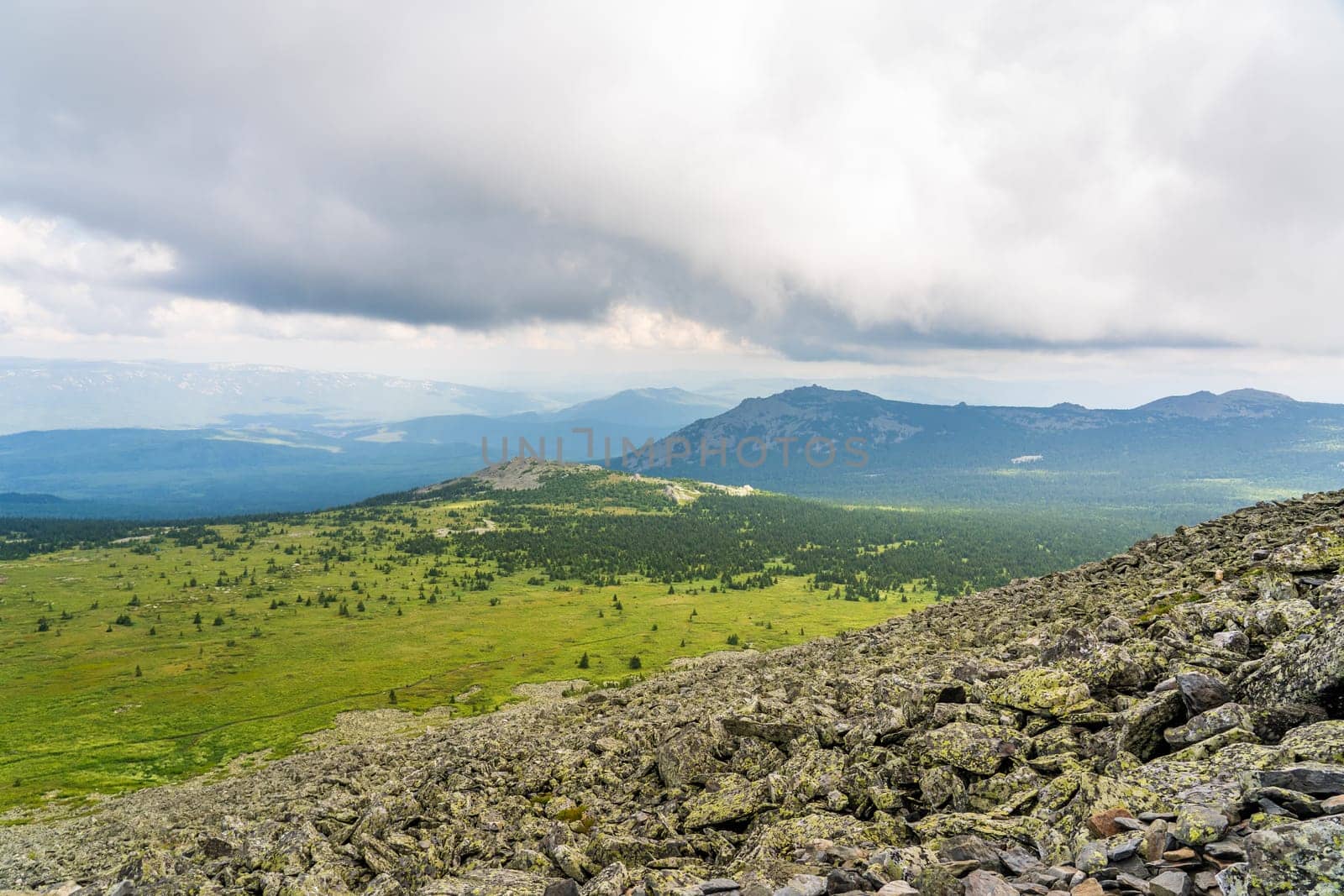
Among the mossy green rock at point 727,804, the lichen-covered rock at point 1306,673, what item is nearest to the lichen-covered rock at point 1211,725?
the lichen-covered rock at point 1306,673

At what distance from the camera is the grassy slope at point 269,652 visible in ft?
263

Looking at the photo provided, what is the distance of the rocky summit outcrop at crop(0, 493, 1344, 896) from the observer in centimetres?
1093

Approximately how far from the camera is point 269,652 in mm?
127875

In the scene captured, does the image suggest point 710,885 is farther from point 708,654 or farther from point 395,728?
point 708,654

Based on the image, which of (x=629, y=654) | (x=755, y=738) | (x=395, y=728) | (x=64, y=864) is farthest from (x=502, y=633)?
(x=755, y=738)

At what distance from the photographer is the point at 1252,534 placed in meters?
40.3

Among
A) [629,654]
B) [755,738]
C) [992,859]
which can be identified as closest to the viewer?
[992,859]

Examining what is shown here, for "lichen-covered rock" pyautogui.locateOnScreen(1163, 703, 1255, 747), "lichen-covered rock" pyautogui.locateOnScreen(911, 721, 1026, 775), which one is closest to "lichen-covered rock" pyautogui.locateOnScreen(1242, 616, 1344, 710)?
"lichen-covered rock" pyautogui.locateOnScreen(1163, 703, 1255, 747)

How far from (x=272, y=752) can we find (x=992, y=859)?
8490 centimetres

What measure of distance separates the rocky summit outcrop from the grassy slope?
1954 inches

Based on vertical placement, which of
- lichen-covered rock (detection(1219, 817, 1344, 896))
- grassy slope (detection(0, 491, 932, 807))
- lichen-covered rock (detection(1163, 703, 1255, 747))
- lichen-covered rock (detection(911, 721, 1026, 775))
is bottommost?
grassy slope (detection(0, 491, 932, 807))

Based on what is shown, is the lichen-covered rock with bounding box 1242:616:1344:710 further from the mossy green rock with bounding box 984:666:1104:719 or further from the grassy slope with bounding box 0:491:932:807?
the grassy slope with bounding box 0:491:932:807

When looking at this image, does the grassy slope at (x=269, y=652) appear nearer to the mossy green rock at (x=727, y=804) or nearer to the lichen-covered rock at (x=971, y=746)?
the mossy green rock at (x=727, y=804)

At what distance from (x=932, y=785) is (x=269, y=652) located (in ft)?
478
